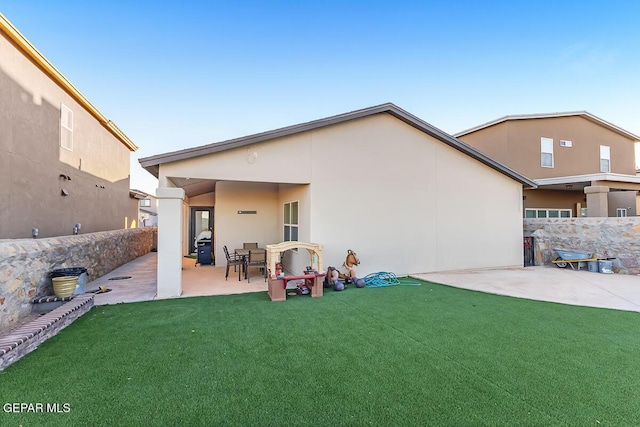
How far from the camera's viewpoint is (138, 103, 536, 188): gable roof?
270 inches

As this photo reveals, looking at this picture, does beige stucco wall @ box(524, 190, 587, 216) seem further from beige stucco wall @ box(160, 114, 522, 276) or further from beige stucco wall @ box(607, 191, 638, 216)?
beige stucco wall @ box(160, 114, 522, 276)

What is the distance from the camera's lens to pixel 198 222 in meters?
15.6

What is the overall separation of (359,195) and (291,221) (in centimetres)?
258

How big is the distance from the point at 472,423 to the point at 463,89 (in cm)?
1443

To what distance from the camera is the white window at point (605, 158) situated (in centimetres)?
1536

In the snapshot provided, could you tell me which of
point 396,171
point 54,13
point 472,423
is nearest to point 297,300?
point 472,423

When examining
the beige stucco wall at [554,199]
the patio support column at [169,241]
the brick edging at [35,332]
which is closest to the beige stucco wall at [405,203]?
the patio support column at [169,241]

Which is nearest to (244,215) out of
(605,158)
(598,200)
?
(598,200)

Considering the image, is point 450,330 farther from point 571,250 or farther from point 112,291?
point 571,250

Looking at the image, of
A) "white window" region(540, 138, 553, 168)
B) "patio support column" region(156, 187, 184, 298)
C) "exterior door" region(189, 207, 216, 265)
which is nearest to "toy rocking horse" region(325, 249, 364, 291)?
"patio support column" region(156, 187, 184, 298)

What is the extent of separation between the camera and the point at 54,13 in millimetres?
9031

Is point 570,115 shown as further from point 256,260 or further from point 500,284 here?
point 256,260

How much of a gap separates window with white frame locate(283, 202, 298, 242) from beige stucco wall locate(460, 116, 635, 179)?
1132 cm

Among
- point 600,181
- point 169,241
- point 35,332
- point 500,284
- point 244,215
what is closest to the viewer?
point 35,332
